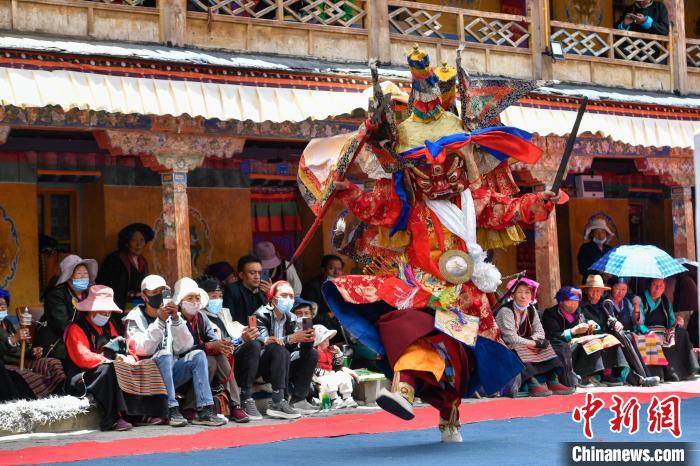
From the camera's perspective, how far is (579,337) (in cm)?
1341

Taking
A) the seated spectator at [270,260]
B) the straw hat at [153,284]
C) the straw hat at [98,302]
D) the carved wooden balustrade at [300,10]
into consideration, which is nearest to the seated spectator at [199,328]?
the straw hat at [153,284]

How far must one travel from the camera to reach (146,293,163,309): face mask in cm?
1032

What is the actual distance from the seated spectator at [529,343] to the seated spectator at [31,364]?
418 centimetres

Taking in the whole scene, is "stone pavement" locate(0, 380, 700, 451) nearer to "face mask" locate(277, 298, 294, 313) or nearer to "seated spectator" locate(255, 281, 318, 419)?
"seated spectator" locate(255, 281, 318, 419)

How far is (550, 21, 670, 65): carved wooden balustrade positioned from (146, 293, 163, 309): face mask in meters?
6.50

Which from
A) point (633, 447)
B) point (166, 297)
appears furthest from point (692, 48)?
point (633, 447)

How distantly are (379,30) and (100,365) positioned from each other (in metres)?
5.03

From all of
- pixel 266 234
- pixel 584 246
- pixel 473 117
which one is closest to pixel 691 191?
pixel 584 246

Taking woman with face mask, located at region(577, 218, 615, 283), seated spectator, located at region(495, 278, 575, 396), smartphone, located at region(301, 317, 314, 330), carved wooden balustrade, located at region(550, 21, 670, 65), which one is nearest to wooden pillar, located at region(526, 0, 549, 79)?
carved wooden balustrade, located at region(550, 21, 670, 65)

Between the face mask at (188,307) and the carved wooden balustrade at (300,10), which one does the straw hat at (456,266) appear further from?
the carved wooden balustrade at (300,10)

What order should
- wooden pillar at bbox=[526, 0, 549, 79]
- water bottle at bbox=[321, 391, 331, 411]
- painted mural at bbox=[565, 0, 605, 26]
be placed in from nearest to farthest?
water bottle at bbox=[321, 391, 331, 411], wooden pillar at bbox=[526, 0, 549, 79], painted mural at bbox=[565, 0, 605, 26]

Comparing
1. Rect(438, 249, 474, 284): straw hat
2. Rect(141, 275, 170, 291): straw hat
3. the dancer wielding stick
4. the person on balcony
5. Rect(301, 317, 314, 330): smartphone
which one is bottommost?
Rect(301, 317, 314, 330): smartphone

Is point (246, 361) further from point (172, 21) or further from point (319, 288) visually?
point (172, 21)

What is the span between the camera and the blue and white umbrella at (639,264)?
14.1 meters
